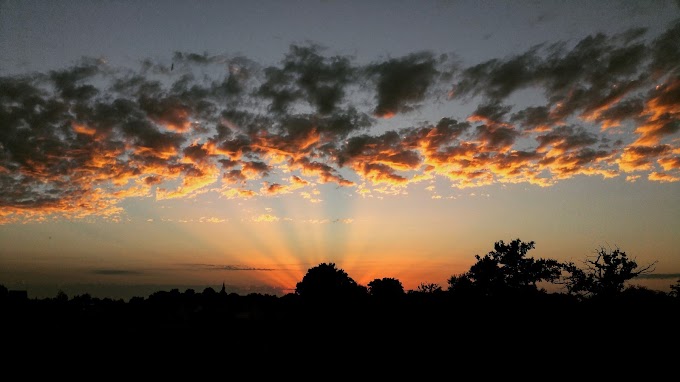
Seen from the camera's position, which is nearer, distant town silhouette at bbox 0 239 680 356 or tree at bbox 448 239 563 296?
distant town silhouette at bbox 0 239 680 356

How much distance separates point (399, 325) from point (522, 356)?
691 cm

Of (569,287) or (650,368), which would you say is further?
(569,287)

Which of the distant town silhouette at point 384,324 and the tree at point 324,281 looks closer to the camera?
the distant town silhouette at point 384,324

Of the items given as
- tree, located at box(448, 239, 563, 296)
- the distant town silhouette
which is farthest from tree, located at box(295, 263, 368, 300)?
the distant town silhouette

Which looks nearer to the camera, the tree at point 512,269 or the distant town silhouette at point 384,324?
the distant town silhouette at point 384,324

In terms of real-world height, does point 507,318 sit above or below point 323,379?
above

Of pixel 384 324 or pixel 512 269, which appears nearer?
pixel 384 324

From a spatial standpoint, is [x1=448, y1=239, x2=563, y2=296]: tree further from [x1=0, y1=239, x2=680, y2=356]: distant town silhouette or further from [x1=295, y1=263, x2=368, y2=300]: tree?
[x1=0, y1=239, x2=680, y2=356]: distant town silhouette

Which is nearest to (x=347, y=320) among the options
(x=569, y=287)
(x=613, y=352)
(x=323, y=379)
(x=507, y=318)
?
(x=323, y=379)

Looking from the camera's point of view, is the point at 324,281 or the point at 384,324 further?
the point at 324,281

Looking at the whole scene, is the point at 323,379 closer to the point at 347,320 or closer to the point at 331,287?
the point at 347,320

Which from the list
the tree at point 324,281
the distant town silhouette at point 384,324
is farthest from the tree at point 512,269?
the distant town silhouette at point 384,324

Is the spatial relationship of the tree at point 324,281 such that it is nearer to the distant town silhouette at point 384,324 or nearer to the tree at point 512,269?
the tree at point 512,269

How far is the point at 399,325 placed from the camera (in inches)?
865
